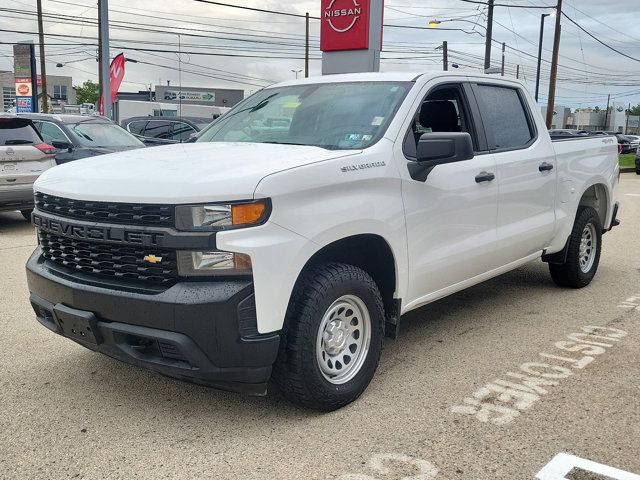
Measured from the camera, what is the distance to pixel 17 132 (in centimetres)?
1001

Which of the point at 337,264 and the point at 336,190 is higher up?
the point at 336,190

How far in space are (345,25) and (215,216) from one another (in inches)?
516

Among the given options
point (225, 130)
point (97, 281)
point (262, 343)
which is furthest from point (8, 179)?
point (262, 343)

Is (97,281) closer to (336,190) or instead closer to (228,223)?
(228,223)

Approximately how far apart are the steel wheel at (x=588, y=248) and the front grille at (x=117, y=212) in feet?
15.1

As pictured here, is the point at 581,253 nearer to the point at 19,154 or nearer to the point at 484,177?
the point at 484,177

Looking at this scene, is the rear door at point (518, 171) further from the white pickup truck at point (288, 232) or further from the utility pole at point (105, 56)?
the utility pole at point (105, 56)

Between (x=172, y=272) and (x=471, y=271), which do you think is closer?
(x=172, y=272)

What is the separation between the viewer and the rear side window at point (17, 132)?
9.86m

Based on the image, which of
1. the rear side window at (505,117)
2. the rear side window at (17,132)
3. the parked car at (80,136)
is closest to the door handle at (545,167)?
the rear side window at (505,117)

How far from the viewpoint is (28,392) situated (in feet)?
13.1

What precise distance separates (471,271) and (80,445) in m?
A: 2.81

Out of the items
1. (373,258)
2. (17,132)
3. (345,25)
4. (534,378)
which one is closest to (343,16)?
Answer: (345,25)

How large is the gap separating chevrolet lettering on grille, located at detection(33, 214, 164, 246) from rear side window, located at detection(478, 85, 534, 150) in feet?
9.33
